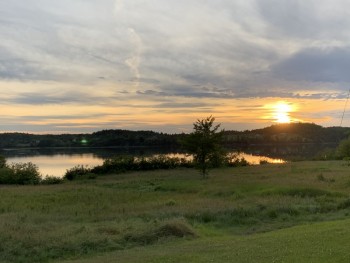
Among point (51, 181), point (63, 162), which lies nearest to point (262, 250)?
point (51, 181)

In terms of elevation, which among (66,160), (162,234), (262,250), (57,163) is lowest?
(57,163)

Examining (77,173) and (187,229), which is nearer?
(187,229)

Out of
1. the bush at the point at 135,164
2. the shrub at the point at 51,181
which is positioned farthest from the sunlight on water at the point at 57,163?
the shrub at the point at 51,181

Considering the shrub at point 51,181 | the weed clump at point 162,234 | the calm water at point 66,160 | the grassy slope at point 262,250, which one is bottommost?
the shrub at point 51,181

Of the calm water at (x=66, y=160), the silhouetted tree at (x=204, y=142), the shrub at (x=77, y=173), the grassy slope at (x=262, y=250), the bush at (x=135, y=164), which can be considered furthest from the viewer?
the calm water at (x=66, y=160)

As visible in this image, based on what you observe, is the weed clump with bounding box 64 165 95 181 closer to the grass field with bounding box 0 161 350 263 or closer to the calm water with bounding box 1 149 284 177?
the calm water with bounding box 1 149 284 177

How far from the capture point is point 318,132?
450 feet

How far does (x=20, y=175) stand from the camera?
5931 cm

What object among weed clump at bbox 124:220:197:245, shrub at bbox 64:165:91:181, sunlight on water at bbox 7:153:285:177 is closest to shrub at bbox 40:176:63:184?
shrub at bbox 64:165:91:181

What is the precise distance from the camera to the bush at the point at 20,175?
58.8 m

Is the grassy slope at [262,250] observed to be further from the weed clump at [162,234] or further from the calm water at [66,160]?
the calm water at [66,160]

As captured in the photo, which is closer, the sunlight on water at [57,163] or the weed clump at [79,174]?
the weed clump at [79,174]

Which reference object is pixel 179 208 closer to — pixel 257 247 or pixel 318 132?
pixel 257 247

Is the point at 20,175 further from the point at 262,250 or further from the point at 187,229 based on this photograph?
the point at 262,250
